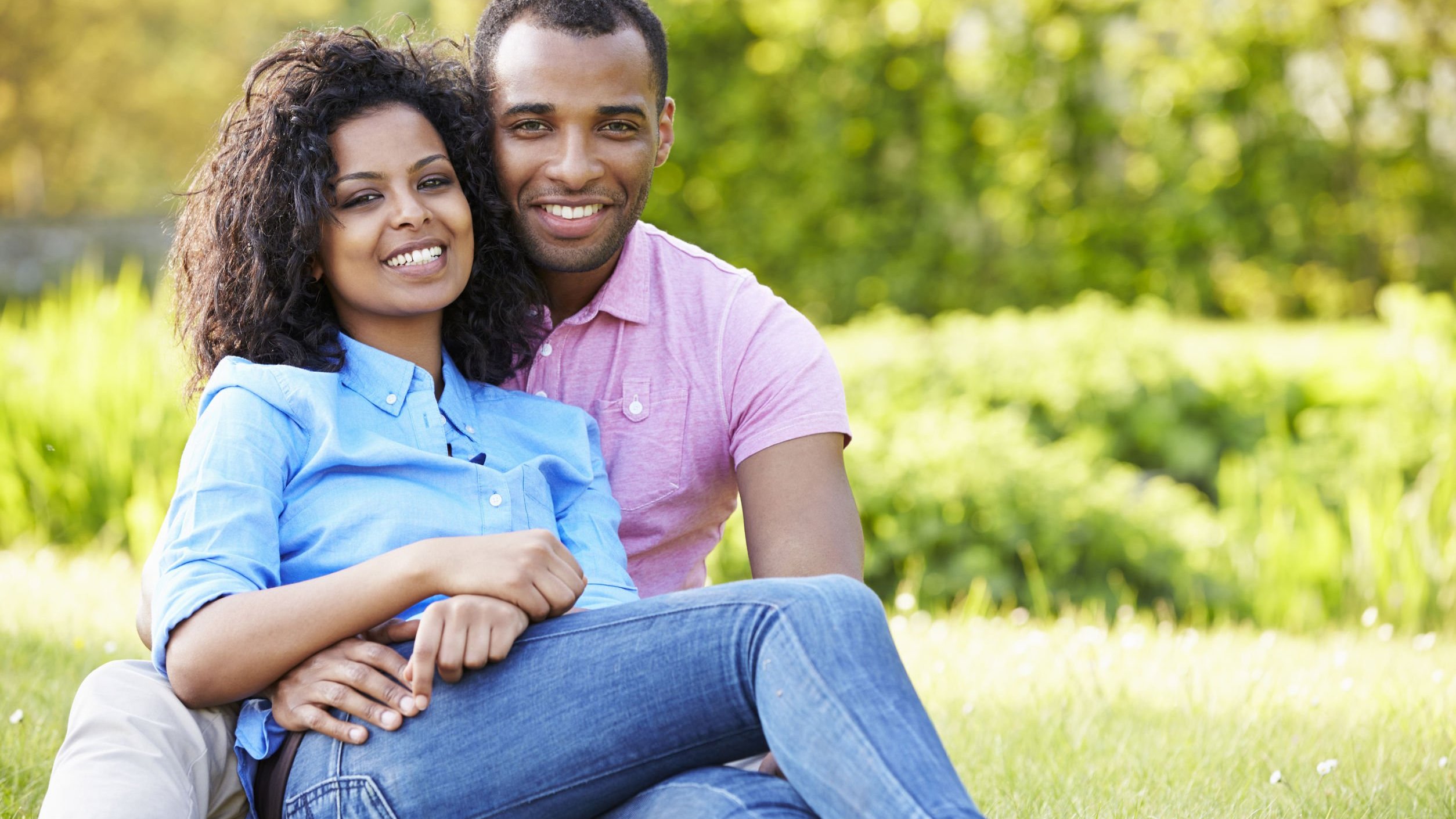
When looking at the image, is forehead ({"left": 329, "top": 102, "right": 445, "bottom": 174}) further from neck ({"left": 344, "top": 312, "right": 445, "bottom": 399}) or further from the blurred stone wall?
the blurred stone wall

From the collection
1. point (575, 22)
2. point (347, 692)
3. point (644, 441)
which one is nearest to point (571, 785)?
point (347, 692)

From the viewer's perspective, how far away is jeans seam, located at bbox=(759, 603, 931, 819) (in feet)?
5.06

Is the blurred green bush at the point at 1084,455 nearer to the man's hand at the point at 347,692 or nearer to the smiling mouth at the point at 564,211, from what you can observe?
the smiling mouth at the point at 564,211

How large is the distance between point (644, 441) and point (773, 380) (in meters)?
0.30

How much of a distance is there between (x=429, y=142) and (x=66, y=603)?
2.35 m

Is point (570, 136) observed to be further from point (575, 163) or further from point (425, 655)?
point (425, 655)

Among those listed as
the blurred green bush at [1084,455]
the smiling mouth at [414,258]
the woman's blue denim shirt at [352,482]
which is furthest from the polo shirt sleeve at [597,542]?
the blurred green bush at [1084,455]

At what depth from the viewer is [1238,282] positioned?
9.28 meters

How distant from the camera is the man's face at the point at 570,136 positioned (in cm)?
259

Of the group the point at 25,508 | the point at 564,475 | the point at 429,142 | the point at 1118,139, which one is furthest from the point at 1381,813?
the point at 1118,139

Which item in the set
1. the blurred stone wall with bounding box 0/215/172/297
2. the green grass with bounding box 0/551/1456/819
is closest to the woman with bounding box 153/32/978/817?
the green grass with bounding box 0/551/1456/819

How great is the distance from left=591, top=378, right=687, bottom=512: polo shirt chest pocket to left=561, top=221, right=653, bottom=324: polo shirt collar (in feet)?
0.48

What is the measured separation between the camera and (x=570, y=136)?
260 centimetres

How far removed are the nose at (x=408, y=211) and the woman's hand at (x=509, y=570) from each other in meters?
0.67
